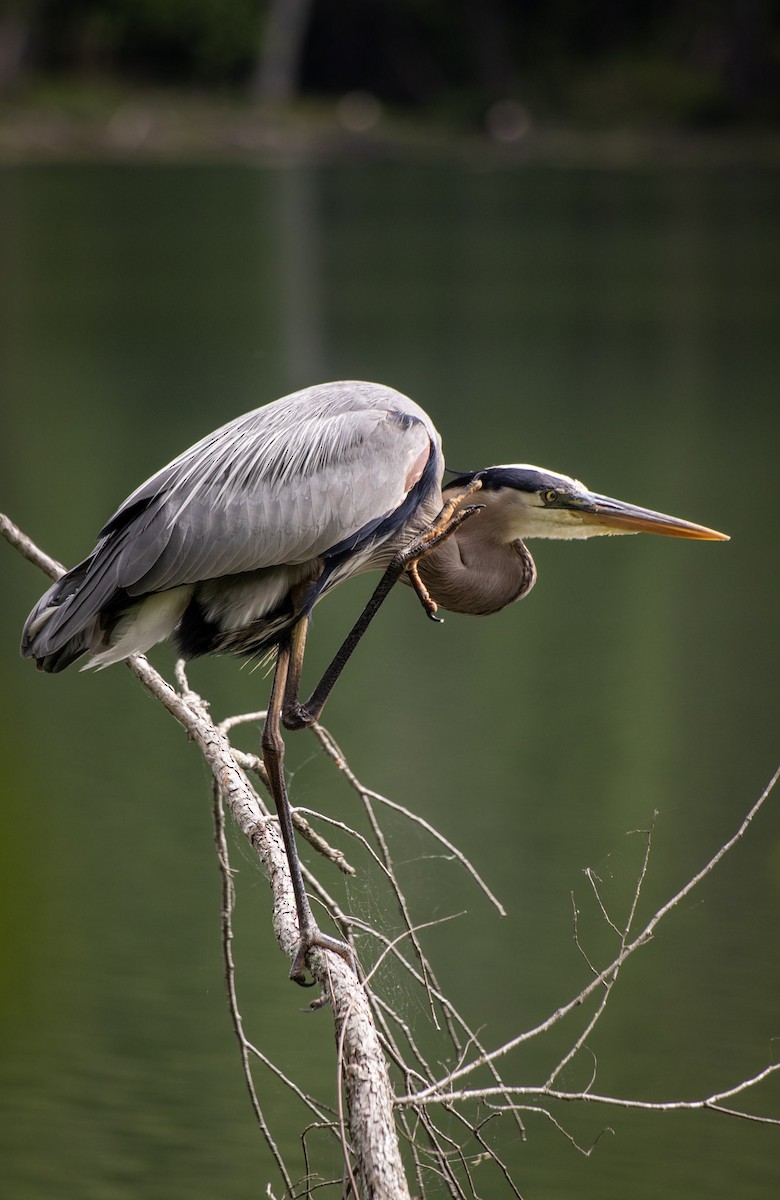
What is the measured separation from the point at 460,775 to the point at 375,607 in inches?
157

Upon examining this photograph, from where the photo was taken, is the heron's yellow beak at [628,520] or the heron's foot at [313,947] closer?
the heron's foot at [313,947]

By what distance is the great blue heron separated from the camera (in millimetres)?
3271

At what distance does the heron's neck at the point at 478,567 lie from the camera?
344cm

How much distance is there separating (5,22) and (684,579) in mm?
33347

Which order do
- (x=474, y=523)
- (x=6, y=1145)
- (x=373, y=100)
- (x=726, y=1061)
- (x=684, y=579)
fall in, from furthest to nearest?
(x=373, y=100)
(x=684, y=579)
(x=726, y=1061)
(x=6, y=1145)
(x=474, y=523)

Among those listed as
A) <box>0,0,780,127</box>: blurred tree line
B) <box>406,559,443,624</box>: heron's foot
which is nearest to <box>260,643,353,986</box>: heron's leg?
<box>406,559,443,624</box>: heron's foot

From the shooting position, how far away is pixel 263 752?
345cm

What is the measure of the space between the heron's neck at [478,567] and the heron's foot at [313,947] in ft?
2.54

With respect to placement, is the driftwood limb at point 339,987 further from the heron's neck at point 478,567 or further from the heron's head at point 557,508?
the heron's head at point 557,508

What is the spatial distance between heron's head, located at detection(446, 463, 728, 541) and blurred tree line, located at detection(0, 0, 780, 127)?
3679 centimetres

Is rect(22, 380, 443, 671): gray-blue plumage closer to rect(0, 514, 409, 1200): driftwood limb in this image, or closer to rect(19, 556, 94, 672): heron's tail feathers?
rect(19, 556, 94, 672): heron's tail feathers

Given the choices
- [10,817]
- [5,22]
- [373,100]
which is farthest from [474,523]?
[373,100]

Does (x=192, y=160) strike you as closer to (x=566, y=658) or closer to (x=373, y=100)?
(x=373, y=100)

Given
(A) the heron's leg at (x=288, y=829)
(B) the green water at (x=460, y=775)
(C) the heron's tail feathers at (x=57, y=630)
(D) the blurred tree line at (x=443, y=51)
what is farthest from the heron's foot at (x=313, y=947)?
(D) the blurred tree line at (x=443, y=51)
